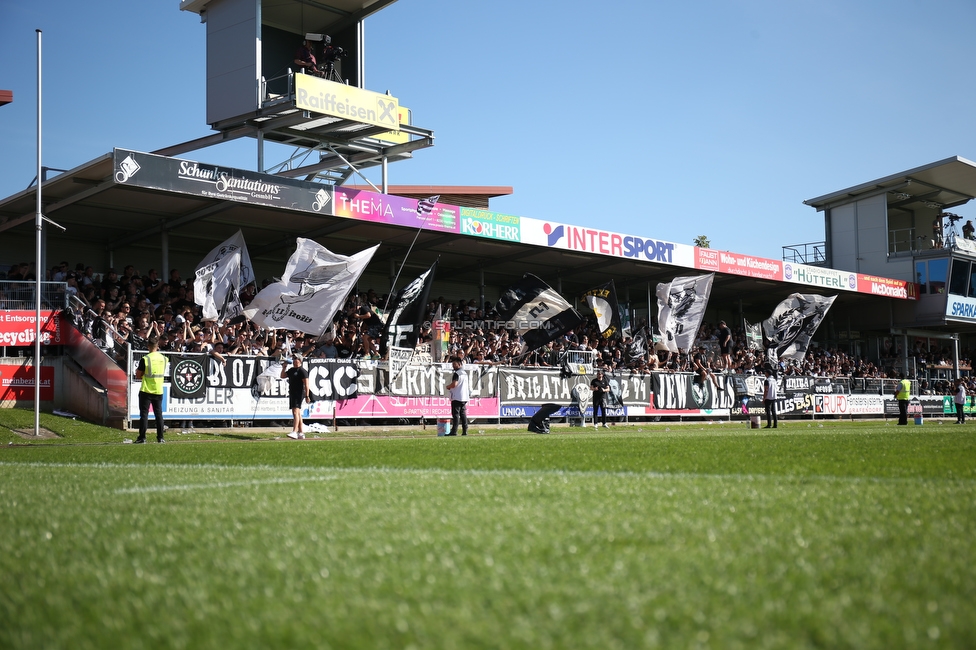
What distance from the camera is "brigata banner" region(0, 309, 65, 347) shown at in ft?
70.7

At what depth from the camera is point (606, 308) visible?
104ft

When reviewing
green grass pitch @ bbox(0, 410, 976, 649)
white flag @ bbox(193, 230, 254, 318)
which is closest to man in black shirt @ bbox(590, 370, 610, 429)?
white flag @ bbox(193, 230, 254, 318)

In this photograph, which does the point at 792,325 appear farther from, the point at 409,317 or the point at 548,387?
the point at 409,317

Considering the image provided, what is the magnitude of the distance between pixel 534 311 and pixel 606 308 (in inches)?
149

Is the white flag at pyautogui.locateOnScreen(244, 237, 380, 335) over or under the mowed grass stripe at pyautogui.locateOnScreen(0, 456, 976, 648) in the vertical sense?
over

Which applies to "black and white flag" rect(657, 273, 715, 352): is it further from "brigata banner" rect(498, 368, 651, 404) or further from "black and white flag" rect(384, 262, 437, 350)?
"black and white flag" rect(384, 262, 437, 350)

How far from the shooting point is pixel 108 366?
20656mm

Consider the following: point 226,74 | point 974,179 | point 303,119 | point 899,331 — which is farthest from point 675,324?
point 974,179

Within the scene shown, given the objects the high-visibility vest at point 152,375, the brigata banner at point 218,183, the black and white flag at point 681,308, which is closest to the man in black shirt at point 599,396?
the black and white flag at point 681,308

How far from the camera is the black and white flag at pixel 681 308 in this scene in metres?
31.4

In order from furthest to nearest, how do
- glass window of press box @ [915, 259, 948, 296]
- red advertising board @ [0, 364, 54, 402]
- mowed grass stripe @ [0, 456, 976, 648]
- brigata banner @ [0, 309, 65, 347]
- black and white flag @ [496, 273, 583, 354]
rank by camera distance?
glass window of press box @ [915, 259, 948, 296] < black and white flag @ [496, 273, 583, 354] < brigata banner @ [0, 309, 65, 347] < red advertising board @ [0, 364, 54, 402] < mowed grass stripe @ [0, 456, 976, 648]

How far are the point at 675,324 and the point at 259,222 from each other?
14.8 m

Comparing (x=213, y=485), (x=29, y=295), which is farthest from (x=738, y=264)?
(x=213, y=485)

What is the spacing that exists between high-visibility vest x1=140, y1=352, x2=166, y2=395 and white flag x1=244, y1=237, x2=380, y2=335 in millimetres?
5807
